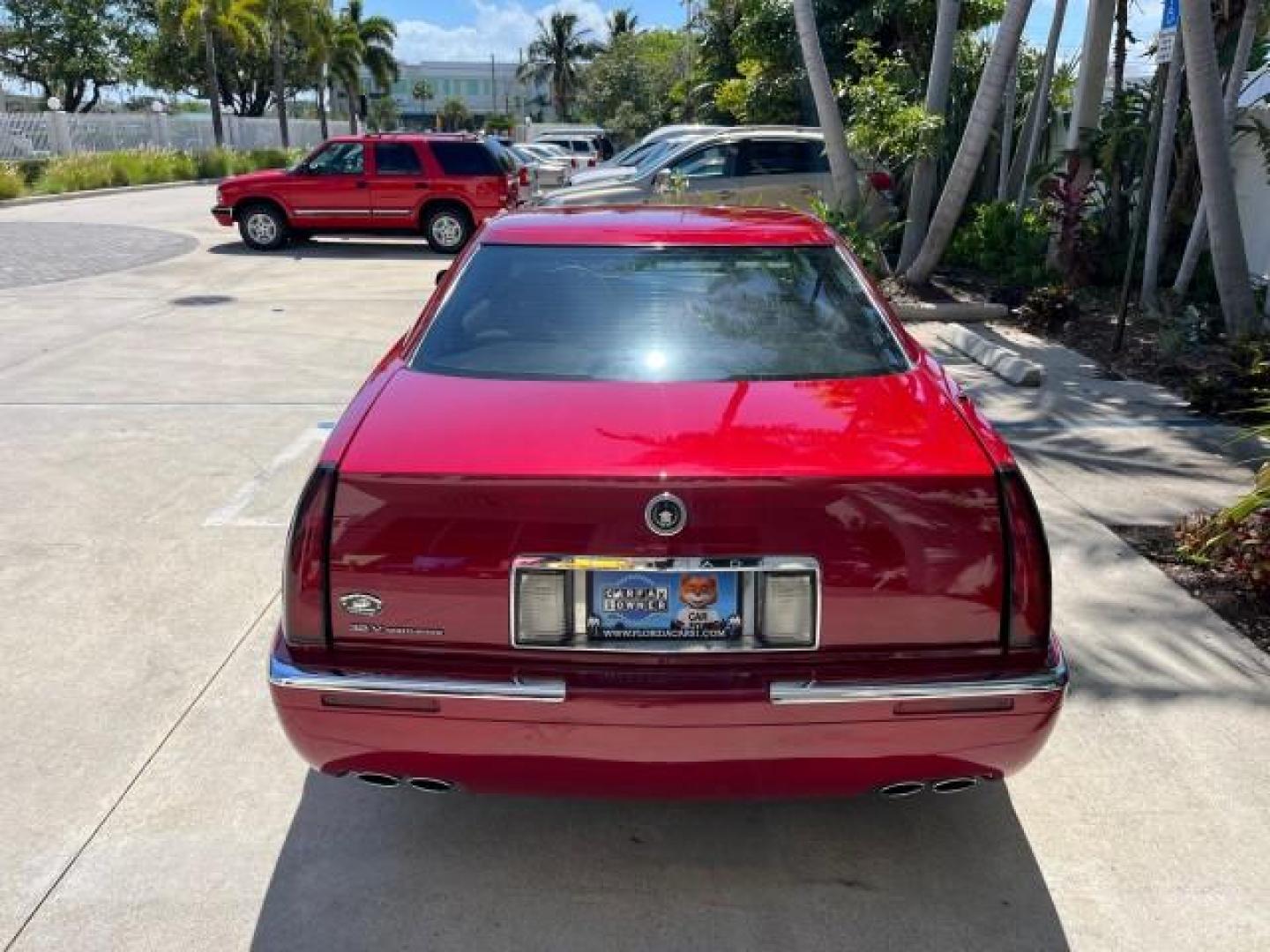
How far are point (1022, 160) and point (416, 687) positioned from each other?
12.8 meters

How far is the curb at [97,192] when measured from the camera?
74.3ft

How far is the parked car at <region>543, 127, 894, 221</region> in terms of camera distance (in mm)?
12875

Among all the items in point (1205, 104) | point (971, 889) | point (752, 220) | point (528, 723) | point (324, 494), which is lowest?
point (971, 889)

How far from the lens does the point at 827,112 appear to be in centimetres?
1080

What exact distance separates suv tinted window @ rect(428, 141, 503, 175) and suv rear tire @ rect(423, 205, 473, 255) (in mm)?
563

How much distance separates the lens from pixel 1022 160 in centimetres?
1318

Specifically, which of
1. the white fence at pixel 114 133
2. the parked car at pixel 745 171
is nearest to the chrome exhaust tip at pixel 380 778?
the parked car at pixel 745 171

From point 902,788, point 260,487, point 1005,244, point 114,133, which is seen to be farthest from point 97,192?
point 902,788

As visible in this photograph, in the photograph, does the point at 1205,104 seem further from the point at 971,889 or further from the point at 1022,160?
the point at 971,889

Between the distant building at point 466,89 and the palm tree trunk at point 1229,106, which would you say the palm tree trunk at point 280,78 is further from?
the distant building at point 466,89

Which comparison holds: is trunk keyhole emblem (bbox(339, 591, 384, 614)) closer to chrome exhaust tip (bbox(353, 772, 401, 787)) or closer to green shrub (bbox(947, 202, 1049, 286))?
chrome exhaust tip (bbox(353, 772, 401, 787))

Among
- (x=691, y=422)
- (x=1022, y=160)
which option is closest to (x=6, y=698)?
(x=691, y=422)

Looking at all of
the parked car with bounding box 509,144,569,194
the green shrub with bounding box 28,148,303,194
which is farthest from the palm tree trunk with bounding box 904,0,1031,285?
the green shrub with bounding box 28,148,303,194

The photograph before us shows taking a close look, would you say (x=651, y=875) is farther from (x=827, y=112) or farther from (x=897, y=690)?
(x=827, y=112)
